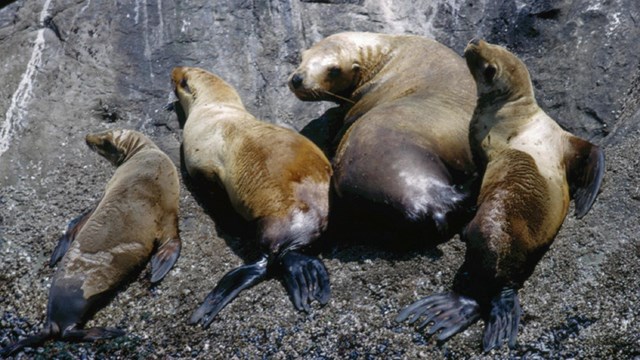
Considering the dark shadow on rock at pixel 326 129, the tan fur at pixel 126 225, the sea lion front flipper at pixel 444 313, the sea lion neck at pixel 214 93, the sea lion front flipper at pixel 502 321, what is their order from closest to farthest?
the sea lion front flipper at pixel 502 321
the sea lion front flipper at pixel 444 313
the tan fur at pixel 126 225
the dark shadow on rock at pixel 326 129
the sea lion neck at pixel 214 93

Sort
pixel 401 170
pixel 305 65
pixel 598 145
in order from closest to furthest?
1. pixel 401 170
2. pixel 598 145
3. pixel 305 65

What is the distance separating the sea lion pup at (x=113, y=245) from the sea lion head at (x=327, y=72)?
1195mm

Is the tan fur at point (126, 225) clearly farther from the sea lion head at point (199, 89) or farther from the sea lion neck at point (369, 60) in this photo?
the sea lion neck at point (369, 60)

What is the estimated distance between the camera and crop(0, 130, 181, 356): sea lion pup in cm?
546

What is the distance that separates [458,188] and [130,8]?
3.82 meters

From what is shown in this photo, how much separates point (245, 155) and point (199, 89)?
1393 millimetres

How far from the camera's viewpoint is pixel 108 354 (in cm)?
524

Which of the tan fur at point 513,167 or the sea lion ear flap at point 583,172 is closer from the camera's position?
the tan fur at point 513,167

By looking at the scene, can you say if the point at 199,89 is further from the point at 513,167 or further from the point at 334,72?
the point at 513,167

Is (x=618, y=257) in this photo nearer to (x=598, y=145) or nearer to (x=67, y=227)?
(x=598, y=145)

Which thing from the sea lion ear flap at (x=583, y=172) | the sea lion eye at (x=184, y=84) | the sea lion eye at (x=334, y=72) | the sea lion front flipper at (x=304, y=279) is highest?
the sea lion ear flap at (x=583, y=172)

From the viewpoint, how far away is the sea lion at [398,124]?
5578mm

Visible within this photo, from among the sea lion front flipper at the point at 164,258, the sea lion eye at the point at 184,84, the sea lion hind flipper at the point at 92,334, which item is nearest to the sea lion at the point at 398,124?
the sea lion eye at the point at 184,84

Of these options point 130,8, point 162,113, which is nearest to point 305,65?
point 162,113
